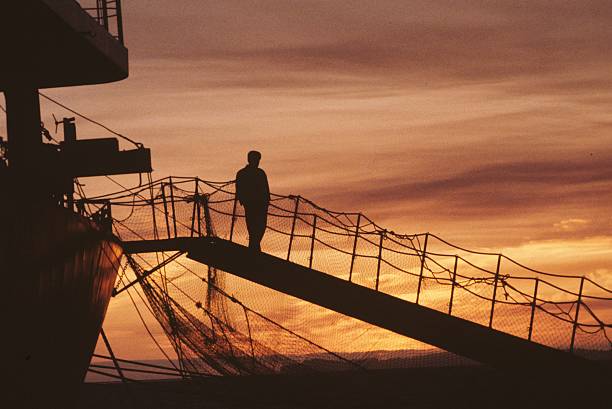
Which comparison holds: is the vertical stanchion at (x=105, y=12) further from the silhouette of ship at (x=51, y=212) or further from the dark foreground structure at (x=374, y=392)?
the dark foreground structure at (x=374, y=392)

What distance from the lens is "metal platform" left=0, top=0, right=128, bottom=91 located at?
16812 millimetres

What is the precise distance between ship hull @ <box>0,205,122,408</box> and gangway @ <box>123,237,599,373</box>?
3381mm

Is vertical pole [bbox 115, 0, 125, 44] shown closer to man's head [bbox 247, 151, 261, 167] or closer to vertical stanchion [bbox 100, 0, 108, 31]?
vertical stanchion [bbox 100, 0, 108, 31]

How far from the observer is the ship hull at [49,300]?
1400 centimetres

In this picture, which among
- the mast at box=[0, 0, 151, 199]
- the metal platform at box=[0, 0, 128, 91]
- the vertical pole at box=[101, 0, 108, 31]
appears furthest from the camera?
the vertical pole at box=[101, 0, 108, 31]

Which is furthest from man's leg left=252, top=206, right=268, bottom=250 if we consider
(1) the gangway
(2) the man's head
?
(2) the man's head

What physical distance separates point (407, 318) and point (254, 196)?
3.93 meters

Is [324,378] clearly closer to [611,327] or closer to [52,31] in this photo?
[611,327]

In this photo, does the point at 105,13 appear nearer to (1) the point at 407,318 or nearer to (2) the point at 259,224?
(2) the point at 259,224

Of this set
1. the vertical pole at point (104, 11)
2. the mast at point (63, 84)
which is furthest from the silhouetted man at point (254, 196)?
the vertical pole at point (104, 11)

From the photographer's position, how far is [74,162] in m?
20.3

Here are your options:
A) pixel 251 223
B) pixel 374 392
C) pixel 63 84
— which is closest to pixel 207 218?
pixel 251 223

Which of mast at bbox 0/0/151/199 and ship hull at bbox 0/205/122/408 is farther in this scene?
mast at bbox 0/0/151/199

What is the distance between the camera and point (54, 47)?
1886 cm
